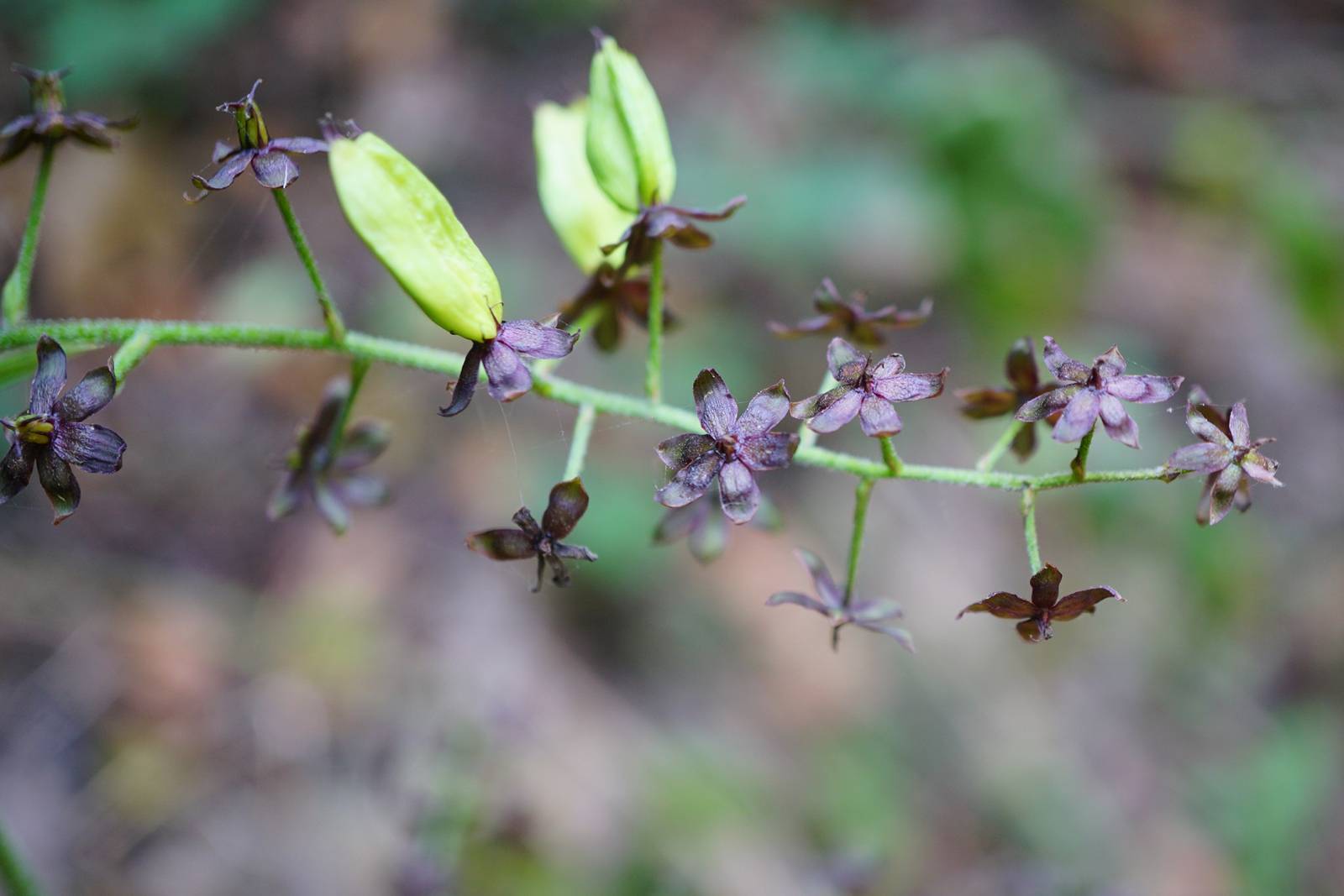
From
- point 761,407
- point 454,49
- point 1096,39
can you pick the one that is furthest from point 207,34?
point 1096,39

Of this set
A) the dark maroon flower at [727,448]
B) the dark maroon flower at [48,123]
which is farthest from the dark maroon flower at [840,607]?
the dark maroon flower at [48,123]

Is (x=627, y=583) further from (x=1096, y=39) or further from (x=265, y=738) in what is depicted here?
(x=1096, y=39)

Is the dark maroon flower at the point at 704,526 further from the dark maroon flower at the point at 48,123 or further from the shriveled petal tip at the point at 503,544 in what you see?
the dark maroon flower at the point at 48,123

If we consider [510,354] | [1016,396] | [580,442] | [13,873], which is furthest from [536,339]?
[13,873]

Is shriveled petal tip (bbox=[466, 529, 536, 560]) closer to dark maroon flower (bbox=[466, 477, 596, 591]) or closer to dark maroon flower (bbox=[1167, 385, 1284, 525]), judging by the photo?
dark maroon flower (bbox=[466, 477, 596, 591])

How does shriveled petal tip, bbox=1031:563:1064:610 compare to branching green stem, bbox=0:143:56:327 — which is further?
branching green stem, bbox=0:143:56:327

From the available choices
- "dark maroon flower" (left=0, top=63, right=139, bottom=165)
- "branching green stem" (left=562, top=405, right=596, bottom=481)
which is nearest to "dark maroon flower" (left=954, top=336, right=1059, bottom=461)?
"branching green stem" (left=562, top=405, right=596, bottom=481)

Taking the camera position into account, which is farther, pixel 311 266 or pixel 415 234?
pixel 311 266

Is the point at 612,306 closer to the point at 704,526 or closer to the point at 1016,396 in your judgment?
the point at 704,526
